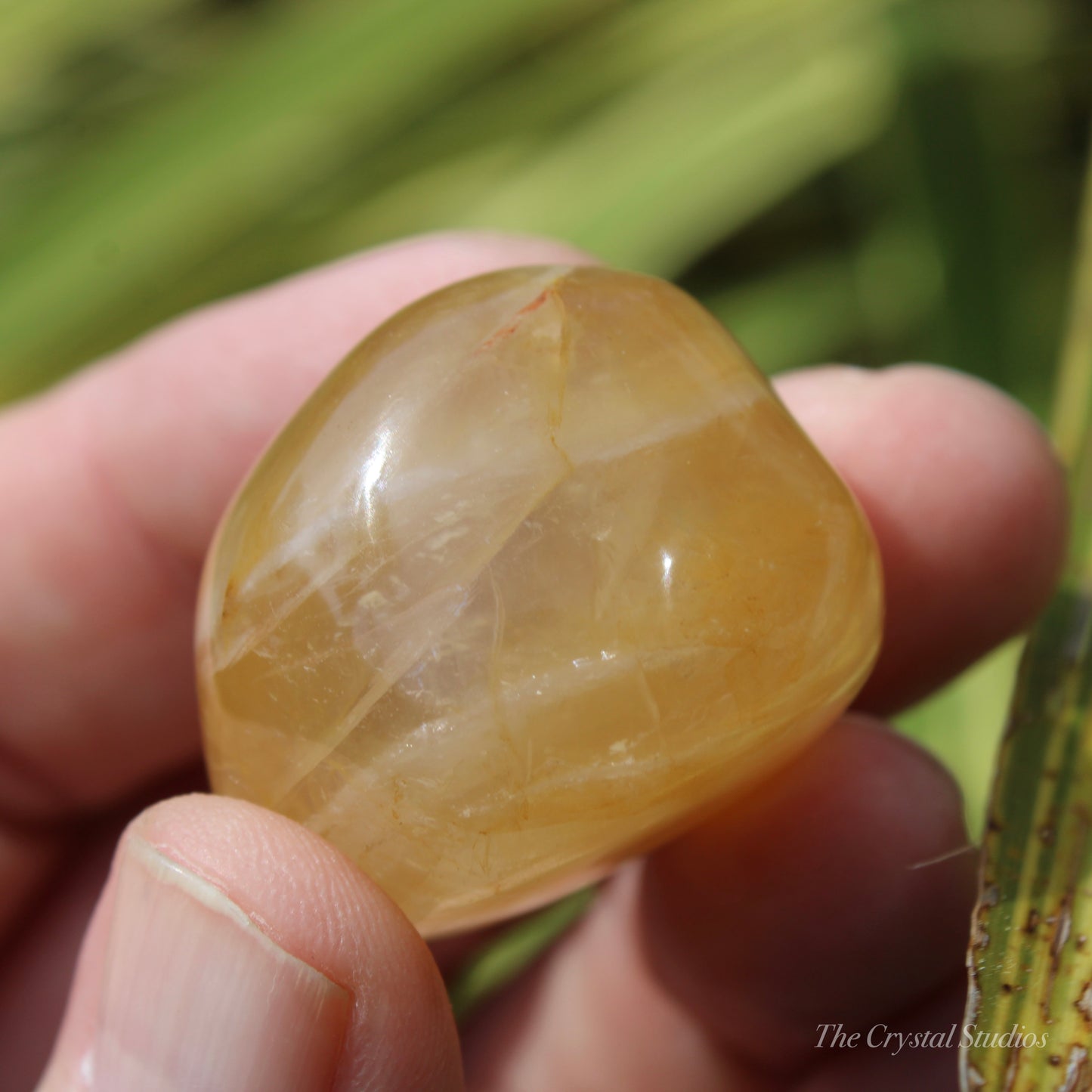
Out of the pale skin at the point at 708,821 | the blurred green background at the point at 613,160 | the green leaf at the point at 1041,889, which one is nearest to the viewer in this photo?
the green leaf at the point at 1041,889

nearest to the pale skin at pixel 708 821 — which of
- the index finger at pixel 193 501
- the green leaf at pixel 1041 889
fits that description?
the index finger at pixel 193 501

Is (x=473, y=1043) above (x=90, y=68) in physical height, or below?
below

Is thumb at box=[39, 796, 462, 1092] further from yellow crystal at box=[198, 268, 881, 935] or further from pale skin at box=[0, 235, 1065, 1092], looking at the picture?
pale skin at box=[0, 235, 1065, 1092]

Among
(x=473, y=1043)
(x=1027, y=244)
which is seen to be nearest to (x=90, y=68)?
(x=1027, y=244)

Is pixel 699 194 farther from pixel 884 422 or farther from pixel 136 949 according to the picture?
pixel 136 949

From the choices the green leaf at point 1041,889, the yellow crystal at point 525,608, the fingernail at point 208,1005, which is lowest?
the green leaf at point 1041,889

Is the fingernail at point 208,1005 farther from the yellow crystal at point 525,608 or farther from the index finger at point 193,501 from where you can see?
the index finger at point 193,501
